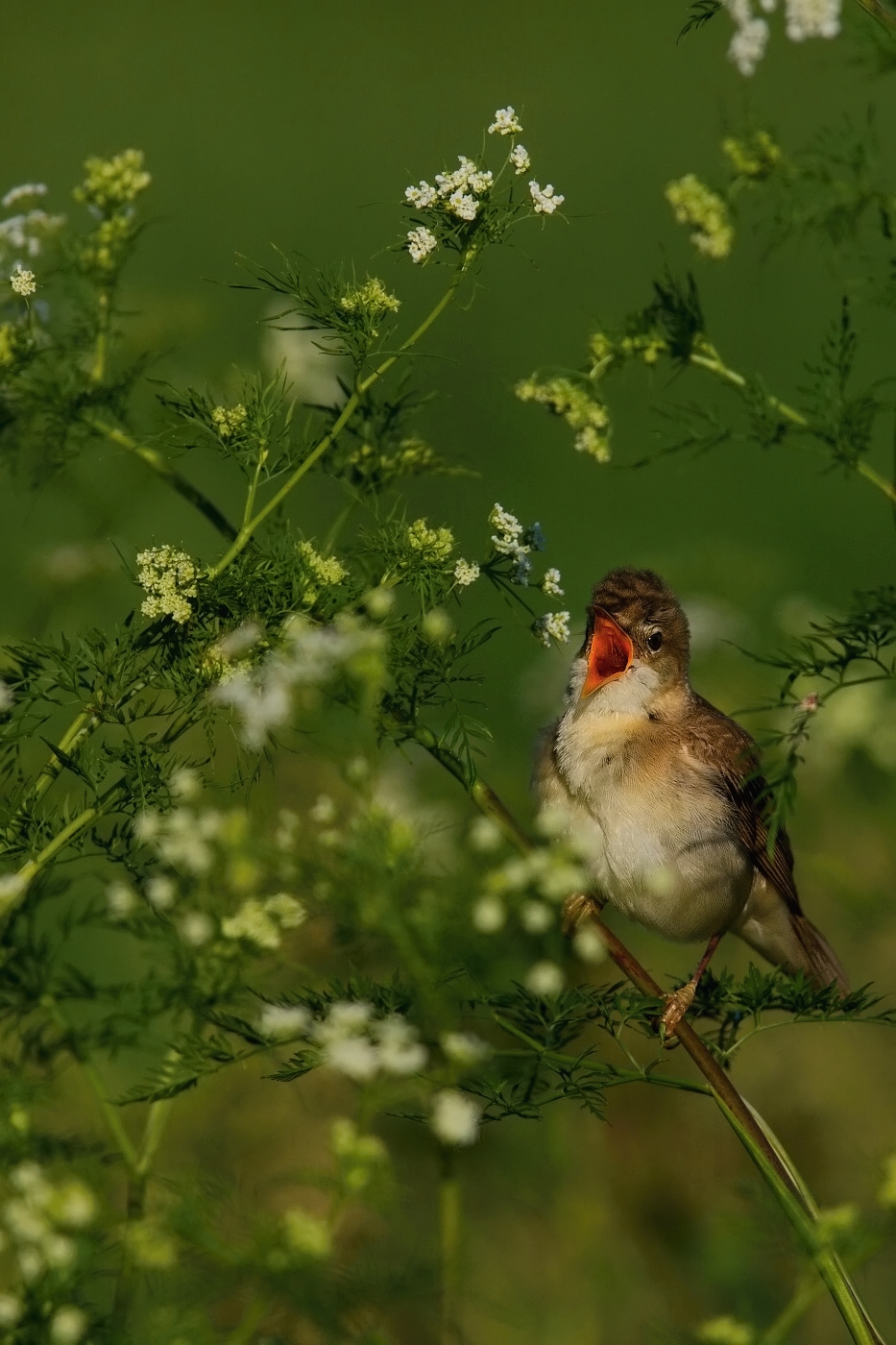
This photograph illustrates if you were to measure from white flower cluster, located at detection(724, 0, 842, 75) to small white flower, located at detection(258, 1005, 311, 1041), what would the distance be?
1.43 m

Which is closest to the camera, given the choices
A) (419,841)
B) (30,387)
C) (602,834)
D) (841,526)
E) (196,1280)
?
(196,1280)

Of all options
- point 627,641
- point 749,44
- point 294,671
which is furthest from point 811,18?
point 627,641

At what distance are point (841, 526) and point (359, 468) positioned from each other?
21.4ft

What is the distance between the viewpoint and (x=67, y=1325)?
2.08 metres

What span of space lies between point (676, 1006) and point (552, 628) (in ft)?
3.29

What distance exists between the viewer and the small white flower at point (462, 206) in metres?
2.71

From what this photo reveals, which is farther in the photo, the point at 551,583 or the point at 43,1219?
the point at 551,583

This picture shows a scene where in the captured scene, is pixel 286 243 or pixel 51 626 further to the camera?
pixel 286 243

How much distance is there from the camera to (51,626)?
441 centimetres

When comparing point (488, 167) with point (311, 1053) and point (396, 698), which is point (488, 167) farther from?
point (311, 1053)

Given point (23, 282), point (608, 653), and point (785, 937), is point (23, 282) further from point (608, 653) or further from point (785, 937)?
point (785, 937)

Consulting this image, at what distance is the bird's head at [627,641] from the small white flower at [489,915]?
1.91 meters

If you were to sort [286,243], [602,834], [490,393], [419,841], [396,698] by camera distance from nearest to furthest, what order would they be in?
[419,841]
[396,698]
[602,834]
[490,393]
[286,243]

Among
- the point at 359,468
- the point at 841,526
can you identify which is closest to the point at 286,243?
the point at 841,526
